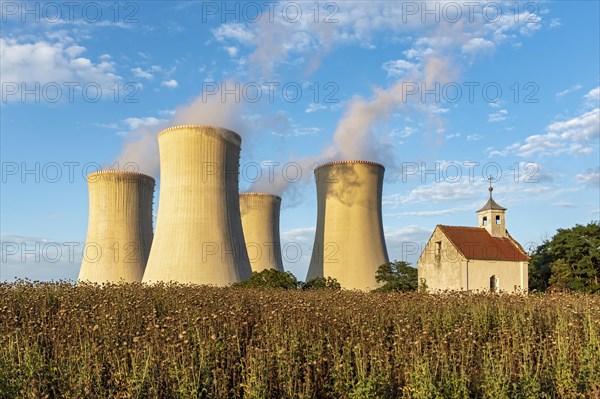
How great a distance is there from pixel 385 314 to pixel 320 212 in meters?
18.4

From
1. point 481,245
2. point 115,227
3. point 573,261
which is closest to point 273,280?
point 115,227

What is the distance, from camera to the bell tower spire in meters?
25.9

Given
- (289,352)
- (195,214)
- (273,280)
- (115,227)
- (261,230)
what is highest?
(261,230)

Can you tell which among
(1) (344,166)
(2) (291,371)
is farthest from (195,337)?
(1) (344,166)

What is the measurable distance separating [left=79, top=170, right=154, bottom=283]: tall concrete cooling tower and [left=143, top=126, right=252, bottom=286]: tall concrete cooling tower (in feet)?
16.6

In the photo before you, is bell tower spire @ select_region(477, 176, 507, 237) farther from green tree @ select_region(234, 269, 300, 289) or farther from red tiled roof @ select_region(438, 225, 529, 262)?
green tree @ select_region(234, 269, 300, 289)

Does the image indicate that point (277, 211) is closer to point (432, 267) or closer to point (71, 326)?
point (432, 267)

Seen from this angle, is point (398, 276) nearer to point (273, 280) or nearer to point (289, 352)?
point (273, 280)

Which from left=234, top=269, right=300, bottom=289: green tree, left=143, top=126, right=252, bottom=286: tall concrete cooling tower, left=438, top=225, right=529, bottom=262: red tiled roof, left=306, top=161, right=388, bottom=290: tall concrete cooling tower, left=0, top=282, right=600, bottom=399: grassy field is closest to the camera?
left=0, top=282, right=600, bottom=399: grassy field

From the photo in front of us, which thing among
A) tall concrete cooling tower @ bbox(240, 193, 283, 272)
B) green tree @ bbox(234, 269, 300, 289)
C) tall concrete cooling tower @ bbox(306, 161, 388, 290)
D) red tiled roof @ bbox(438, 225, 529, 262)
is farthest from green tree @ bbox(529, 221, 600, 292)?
green tree @ bbox(234, 269, 300, 289)

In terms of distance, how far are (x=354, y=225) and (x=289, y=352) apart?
752 inches

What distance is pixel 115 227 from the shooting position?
2458 cm

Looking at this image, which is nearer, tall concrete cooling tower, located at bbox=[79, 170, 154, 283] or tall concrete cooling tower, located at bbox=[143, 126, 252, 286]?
tall concrete cooling tower, located at bbox=[143, 126, 252, 286]

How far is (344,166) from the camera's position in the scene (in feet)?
81.8
